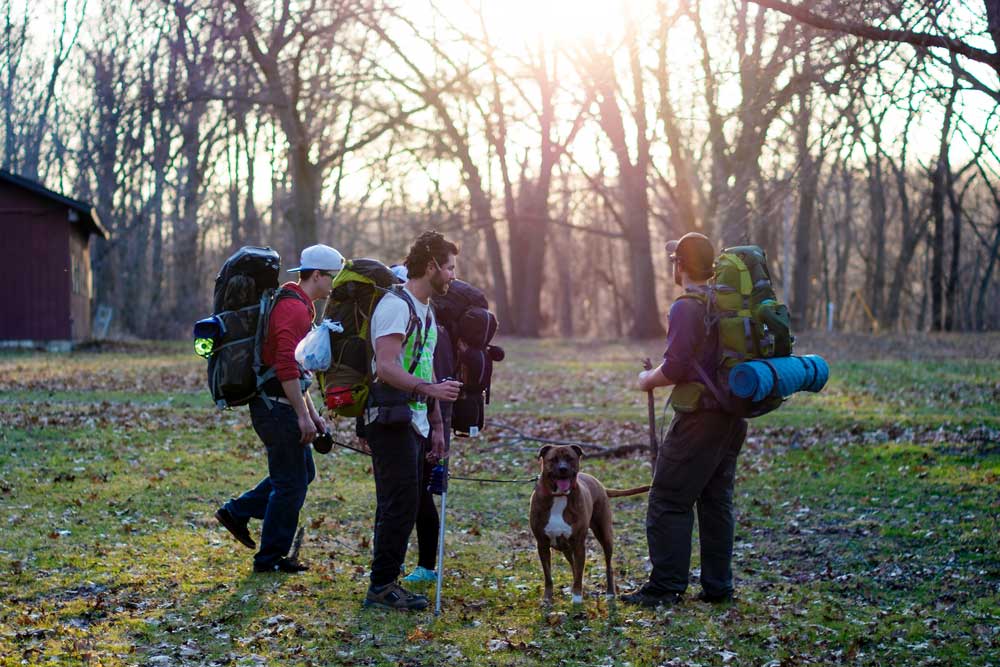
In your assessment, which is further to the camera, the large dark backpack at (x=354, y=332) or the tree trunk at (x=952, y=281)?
the tree trunk at (x=952, y=281)

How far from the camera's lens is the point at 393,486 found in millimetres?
6758

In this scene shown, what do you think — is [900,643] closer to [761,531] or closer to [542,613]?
[542,613]

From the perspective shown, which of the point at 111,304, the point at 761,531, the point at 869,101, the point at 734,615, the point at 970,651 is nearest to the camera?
the point at 970,651

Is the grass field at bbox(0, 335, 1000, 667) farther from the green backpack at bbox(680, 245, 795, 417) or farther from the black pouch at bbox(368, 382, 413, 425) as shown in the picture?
the green backpack at bbox(680, 245, 795, 417)

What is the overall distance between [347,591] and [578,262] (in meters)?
63.0

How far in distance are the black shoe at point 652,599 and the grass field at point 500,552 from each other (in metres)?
0.10

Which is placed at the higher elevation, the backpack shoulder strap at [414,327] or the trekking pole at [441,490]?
the backpack shoulder strap at [414,327]

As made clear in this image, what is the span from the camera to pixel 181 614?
675 centimetres

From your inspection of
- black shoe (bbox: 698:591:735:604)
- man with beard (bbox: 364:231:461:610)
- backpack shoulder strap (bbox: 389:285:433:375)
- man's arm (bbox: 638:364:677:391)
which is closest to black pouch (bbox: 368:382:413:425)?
man with beard (bbox: 364:231:461:610)

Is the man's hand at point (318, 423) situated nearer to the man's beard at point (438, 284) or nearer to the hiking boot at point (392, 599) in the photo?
the hiking boot at point (392, 599)

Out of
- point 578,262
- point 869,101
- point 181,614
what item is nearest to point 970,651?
point 181,614

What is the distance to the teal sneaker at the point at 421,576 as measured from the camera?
7.75 metres

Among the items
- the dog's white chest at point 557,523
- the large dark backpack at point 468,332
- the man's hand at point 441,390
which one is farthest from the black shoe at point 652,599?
the man's hand at point 441,390

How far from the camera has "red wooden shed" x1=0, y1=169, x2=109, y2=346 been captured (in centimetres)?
3269
